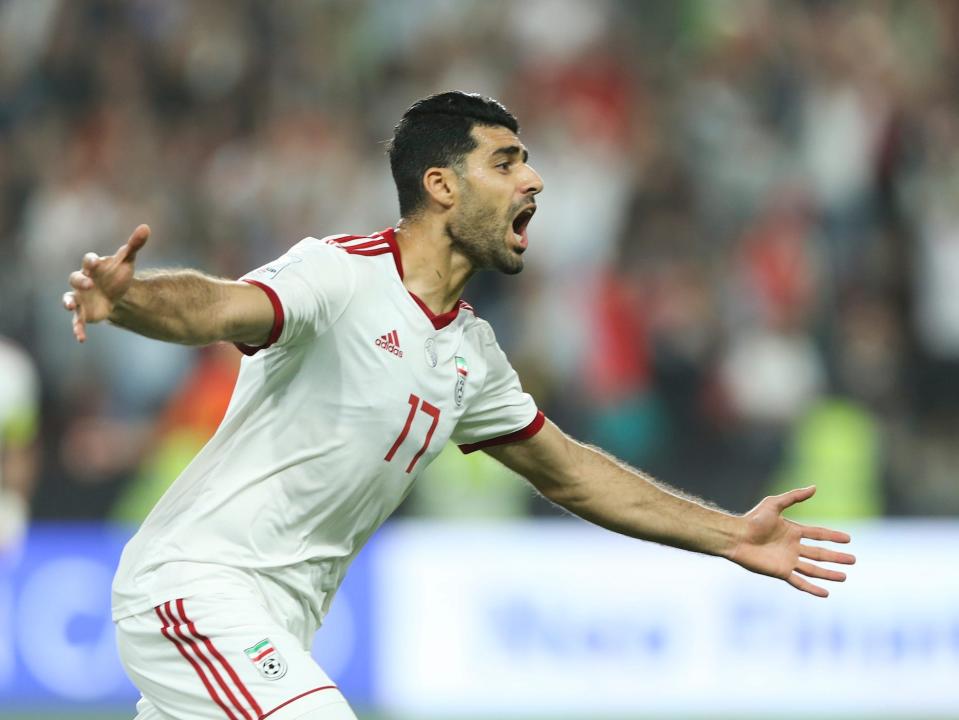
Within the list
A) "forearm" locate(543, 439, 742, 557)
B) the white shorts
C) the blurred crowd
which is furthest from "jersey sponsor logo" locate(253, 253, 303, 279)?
the blurred crowd

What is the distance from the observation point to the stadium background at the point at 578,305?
1049 cm

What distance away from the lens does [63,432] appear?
11352mm

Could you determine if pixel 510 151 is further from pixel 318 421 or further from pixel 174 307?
pixel 174 307

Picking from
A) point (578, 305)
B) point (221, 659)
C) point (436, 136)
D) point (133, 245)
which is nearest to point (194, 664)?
point (221, 659)

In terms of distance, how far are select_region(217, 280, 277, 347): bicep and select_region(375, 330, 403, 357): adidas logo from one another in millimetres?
489

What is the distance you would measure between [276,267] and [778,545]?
1986 mm

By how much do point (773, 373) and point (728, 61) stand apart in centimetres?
313

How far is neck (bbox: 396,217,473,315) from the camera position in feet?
17.4

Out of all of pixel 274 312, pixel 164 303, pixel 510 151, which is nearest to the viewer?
pixel 164 303

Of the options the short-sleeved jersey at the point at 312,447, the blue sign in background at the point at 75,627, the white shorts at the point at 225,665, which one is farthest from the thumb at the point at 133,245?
the blue sign in background at the point at 75,627

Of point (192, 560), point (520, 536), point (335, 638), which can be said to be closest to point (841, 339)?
point (520, 536)

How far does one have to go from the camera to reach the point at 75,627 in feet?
34.1

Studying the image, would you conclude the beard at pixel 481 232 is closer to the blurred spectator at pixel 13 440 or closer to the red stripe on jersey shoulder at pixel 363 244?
the red stripe on jersey shoulder at pixel 363 244

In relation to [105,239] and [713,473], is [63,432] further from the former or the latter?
[713,473]
